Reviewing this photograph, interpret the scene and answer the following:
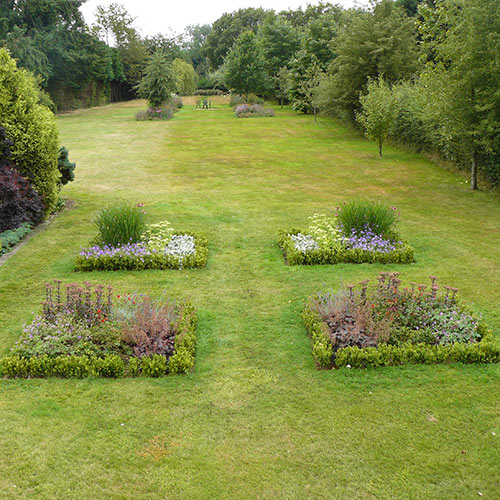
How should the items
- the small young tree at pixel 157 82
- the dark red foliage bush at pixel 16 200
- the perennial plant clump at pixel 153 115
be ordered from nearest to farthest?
the dark red foliage bush at pixel 16 200, the small young tree at pixel 157 82, the perennial plant clump at pixel 153 115

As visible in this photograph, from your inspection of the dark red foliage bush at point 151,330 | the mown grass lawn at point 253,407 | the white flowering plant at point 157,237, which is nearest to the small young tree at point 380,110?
the mown grass lawn at point 253,407

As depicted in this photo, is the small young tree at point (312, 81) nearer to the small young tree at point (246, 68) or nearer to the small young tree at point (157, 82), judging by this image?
the small young tree at point (246, 68)

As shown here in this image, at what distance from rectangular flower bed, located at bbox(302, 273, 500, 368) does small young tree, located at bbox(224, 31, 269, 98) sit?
131 feet

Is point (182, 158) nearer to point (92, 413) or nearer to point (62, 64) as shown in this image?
point (92, 413)

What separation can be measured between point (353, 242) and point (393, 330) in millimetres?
3393

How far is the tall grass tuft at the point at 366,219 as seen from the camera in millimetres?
9438

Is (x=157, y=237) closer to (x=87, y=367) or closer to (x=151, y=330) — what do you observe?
(x=151, y=330)

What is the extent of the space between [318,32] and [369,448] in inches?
1510

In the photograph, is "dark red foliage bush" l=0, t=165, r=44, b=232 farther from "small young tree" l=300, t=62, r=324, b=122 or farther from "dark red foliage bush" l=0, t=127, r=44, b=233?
"small young tree" l=300, t=62, r=324, b=122

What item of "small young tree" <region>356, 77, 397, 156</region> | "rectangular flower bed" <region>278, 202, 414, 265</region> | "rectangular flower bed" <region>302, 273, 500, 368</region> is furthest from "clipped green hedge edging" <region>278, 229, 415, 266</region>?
"small young tree" <region>356, 77, 397, 156</region>

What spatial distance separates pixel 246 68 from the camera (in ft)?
140

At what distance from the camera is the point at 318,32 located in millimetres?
37188

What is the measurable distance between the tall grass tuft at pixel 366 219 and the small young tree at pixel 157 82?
30.3 metres

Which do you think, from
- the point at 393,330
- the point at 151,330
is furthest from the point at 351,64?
the point at 151,330
